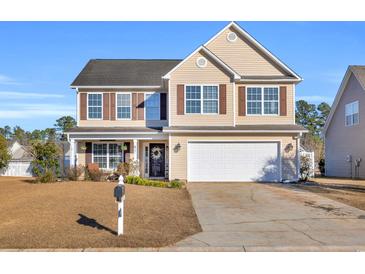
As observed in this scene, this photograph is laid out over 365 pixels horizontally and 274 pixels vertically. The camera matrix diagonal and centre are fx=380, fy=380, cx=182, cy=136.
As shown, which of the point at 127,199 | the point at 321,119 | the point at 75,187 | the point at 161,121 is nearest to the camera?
the point at 127,199

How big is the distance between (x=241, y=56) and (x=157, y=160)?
26.5ft

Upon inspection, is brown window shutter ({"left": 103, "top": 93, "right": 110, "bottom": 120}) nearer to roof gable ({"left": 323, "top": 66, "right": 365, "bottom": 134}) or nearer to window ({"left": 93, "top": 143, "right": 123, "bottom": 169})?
window ({"left": 93, "top": 143, "right": 123, "bottom": 169})

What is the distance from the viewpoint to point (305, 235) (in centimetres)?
857

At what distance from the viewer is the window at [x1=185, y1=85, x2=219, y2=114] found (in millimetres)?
21078

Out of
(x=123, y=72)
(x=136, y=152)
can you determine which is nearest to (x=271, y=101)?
(x=136, y=152)

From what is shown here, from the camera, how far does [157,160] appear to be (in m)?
23.3

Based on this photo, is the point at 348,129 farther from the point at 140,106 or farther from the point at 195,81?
the point at 140,106

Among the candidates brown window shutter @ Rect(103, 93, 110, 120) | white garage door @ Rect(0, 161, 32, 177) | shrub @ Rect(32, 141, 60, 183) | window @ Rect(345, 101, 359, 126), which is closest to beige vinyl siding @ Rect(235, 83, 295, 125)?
window @ Rect(345, 101, 359, 126)

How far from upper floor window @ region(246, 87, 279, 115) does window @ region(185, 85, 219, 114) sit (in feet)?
7.24

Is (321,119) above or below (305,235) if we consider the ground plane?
above

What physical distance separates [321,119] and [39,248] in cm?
6107
